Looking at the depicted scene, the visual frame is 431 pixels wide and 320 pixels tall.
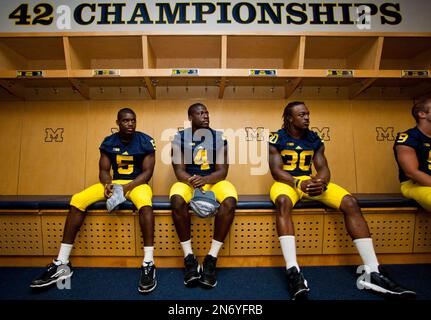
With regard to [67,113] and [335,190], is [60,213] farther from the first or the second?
[335,190]

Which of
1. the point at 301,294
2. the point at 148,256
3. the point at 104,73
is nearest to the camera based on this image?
the point at 301,294

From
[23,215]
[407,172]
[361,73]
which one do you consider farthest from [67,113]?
[407,172]

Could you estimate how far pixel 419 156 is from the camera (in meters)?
1.92

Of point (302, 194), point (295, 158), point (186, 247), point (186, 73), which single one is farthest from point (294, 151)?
point (186, 73)

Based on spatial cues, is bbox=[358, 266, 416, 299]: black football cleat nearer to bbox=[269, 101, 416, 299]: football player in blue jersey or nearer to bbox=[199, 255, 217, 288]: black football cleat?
bbox=[269, 101, 416, 299]: football player in blue jersey

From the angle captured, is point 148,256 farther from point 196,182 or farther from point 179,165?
point 179,165

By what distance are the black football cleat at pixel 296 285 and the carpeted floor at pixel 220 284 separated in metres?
0.08

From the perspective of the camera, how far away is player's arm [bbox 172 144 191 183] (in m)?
1.98

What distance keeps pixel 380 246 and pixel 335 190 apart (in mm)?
668

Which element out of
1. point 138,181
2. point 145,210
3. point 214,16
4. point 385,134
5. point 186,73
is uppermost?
point 214,16

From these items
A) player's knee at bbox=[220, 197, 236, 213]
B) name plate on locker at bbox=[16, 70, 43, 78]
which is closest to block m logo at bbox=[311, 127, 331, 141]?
player's knee at bbox=[220, 197, 236, 213]

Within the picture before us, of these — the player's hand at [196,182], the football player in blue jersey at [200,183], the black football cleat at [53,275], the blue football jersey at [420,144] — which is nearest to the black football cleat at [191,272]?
the football player in blue jersey at [200,183]

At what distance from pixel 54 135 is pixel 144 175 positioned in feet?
5.16

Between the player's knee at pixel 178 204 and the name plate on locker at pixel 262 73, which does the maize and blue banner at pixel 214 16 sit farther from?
the player's knee at pixel 178 204
